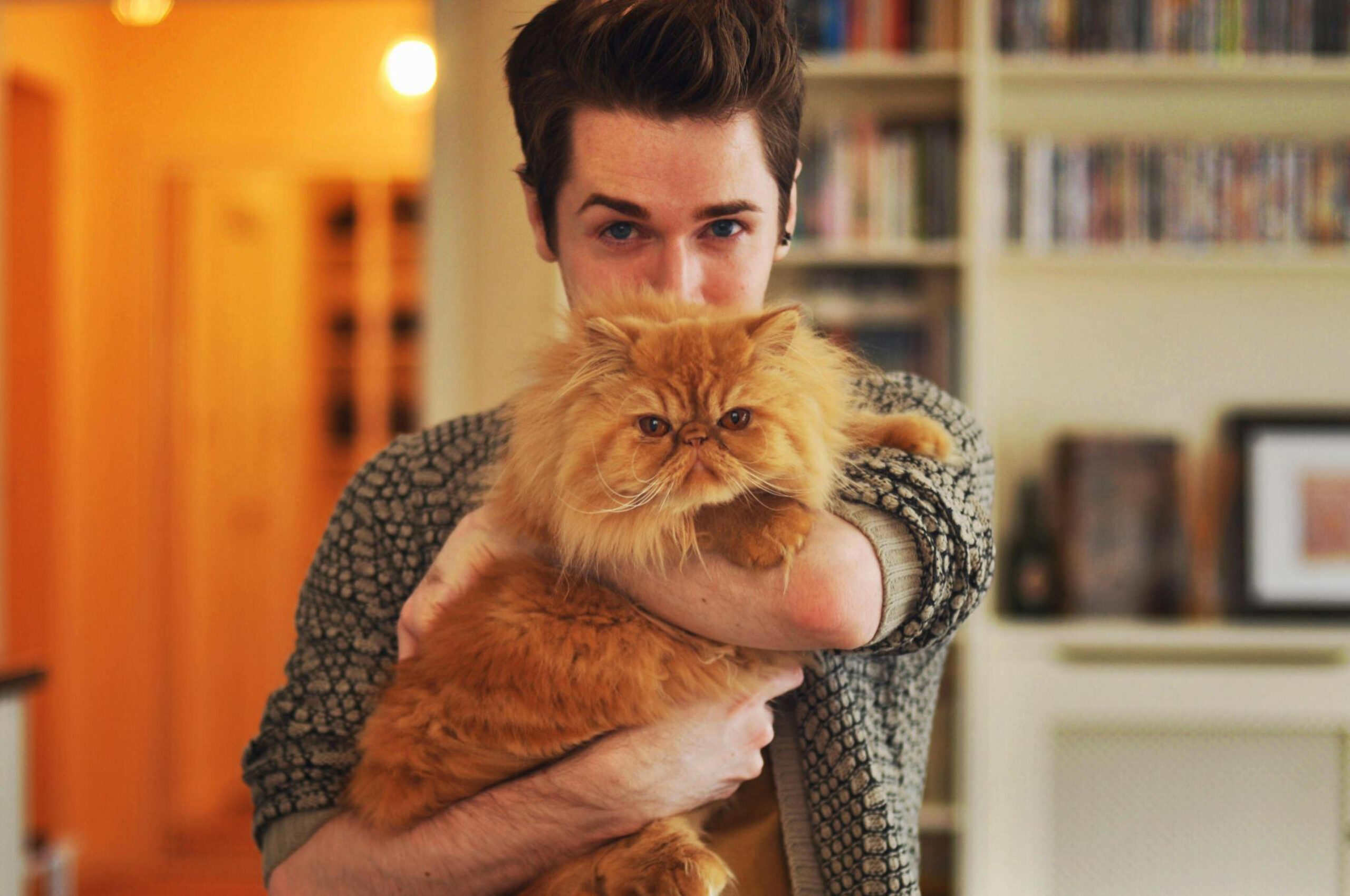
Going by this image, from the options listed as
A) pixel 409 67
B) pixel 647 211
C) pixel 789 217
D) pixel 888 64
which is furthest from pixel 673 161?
pixel 409 67

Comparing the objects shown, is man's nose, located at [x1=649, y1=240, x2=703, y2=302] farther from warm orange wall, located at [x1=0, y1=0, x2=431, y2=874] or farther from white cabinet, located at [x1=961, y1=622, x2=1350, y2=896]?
warm orange wall, located at [x1=0, y1=0, x2=431, y2=874]

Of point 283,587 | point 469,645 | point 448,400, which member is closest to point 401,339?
point 283,587

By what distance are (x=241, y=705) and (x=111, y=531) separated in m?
1.19

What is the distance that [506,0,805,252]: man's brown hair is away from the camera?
37.3 inches

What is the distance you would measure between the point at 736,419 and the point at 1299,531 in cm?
244

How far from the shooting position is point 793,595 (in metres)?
0.82

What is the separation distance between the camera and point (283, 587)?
525cm

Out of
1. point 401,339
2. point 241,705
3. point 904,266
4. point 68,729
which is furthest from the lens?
point 401,339

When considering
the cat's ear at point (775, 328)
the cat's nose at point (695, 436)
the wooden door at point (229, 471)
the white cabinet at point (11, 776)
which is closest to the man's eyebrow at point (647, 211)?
the cat's ear at point (775, 328)

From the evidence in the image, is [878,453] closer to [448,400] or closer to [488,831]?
[488,831]

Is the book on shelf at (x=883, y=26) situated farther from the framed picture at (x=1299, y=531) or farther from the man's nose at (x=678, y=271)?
the man's nose at (x=678, y=271)

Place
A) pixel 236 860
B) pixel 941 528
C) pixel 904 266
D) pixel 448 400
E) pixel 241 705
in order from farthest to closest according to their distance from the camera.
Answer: pixel 241 705 < pixel 236 860 < pixel 904 266 < pixel 448 400 < pixel 941 528

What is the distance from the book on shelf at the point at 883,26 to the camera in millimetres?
2791

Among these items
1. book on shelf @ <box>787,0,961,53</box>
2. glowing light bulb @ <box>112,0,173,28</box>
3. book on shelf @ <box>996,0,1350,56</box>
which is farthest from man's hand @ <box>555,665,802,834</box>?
glowing light bulb @ <box>112,0,173,28</box>
